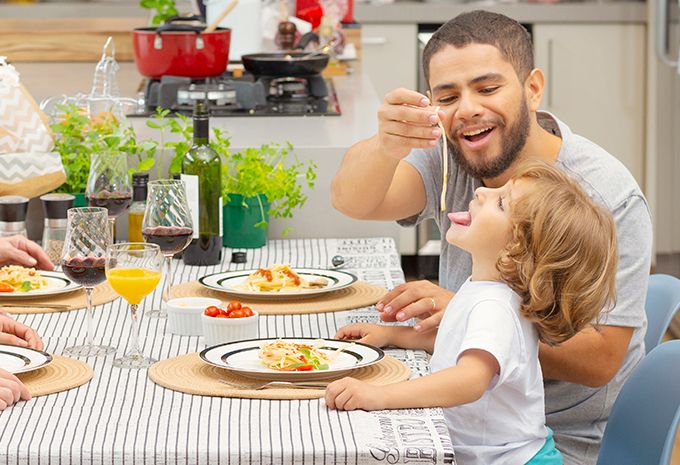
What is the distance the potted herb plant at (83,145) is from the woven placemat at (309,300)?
0.46 meters

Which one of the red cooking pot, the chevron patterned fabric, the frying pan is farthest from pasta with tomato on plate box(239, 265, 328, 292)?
the frying pan

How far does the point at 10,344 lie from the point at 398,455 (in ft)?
2.12

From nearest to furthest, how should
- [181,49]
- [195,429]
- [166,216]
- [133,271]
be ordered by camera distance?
[195,429]
[133,271]
[166,216]
[181,49]

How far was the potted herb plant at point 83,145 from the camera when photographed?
2.56m

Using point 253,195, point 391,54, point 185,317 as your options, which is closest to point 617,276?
point 185,317

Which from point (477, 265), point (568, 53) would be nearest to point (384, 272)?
point (477, 265)

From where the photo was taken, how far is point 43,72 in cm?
411

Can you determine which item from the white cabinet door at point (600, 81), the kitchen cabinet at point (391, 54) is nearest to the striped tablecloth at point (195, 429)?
the kitchen cabinet at point (391, 54)

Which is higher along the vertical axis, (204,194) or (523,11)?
(523,11)

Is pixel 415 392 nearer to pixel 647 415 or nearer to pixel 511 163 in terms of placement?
pixel 647 415

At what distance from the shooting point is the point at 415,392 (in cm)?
153

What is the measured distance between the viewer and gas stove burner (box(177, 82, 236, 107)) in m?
3.20

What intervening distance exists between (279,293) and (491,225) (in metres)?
0.49

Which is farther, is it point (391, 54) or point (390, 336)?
point (391, 54)
